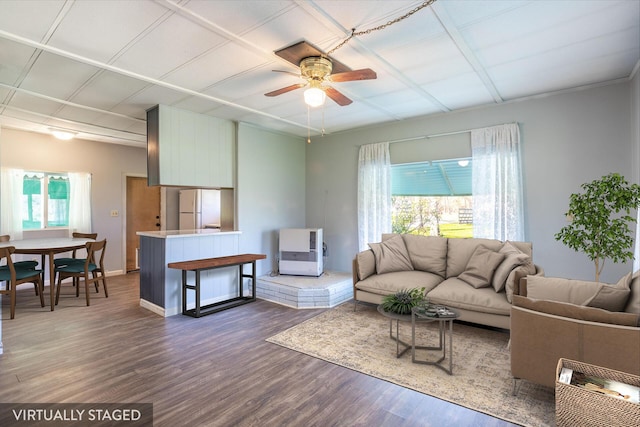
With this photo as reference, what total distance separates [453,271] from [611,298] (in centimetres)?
210

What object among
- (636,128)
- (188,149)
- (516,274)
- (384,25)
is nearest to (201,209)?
(188,149)

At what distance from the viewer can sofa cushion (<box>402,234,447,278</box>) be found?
14.2 ft

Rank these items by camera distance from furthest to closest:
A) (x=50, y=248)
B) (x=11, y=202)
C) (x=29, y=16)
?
(x=11, y=202)
(x=50, y=248)
(x=29, y=16)

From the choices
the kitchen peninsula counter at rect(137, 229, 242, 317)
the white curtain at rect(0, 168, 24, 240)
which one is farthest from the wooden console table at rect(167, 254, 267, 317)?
the white curtain at rect(0, 168, 24, 240)

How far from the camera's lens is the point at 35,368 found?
106 inches

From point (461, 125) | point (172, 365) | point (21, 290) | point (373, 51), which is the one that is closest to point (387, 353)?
point (172, 365)

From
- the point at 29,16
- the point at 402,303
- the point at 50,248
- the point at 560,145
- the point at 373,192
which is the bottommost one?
the point at 402,303

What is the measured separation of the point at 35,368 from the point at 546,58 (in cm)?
532

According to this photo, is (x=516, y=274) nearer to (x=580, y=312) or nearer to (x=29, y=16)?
(x=580, y=312)

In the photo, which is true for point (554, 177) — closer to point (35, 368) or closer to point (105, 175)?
point (35, 368)

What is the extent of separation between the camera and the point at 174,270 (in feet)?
13.8

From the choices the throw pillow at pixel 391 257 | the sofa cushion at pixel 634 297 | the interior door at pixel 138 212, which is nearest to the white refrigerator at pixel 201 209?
the interior door at pixel 138 212

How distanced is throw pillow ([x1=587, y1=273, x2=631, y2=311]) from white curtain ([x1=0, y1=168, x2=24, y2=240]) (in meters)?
7.63

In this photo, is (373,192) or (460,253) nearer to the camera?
(460,253)
